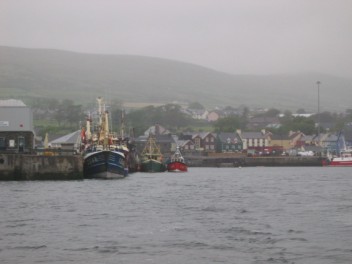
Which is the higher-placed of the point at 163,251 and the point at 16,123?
the point at 16,123

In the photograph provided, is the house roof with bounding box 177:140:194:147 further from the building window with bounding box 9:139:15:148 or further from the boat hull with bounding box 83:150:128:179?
the building window with bounding box 9:139:15:148

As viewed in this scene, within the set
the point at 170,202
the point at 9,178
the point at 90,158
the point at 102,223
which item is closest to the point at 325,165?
the point at 90,158

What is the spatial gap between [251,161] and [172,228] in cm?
13919

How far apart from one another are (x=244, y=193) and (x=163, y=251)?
2933cm

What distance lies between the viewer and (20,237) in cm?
3044

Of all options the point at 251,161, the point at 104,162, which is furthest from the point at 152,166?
the point at 251,161

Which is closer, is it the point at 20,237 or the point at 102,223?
the point at 20,237

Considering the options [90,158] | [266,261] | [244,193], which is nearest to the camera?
[266,261]

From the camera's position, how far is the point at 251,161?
171375 millimetres

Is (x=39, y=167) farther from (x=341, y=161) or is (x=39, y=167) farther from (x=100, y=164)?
(x=341, y=161)

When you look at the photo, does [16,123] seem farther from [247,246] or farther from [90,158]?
[247,246]

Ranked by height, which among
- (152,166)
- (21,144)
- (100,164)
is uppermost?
(21,144)

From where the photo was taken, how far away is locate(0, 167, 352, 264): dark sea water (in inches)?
1046

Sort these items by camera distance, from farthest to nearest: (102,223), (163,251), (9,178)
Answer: (9,178) → (102,223) → (163,251)
